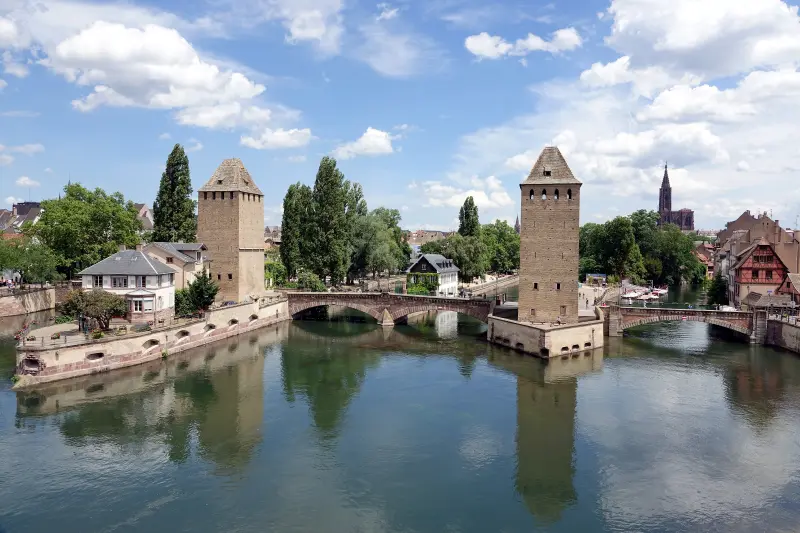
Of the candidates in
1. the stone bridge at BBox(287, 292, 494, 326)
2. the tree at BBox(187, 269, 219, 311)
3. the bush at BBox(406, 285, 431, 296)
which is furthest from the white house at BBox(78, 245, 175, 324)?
the bush at BBox(406, 285, 431, 296)

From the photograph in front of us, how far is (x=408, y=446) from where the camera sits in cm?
2491

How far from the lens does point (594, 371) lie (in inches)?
1485

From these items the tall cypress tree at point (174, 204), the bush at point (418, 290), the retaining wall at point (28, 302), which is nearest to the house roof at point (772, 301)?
the bush at point (418, 290)

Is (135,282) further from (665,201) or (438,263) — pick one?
(665,201)

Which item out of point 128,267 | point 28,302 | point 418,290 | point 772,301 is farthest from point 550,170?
point 28,302

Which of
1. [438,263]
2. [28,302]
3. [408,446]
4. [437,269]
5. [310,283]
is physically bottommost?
[408,446]

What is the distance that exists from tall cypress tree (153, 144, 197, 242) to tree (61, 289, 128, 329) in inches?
917

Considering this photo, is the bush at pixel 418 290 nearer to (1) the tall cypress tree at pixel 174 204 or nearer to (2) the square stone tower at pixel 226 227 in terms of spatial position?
(2) the square stone tower at pixel 226 227

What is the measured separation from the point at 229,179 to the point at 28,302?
24170mm

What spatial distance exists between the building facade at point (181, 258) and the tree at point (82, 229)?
12.4 meters

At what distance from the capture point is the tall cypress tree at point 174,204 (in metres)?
61.0

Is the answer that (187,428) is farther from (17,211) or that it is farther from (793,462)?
(17,211)

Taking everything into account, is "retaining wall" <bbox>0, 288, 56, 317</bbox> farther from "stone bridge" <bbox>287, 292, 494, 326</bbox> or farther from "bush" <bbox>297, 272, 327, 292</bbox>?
"bush" <bbox>297, 272, 327, 292</bbox>

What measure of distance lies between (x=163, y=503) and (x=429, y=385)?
17.7 meters
